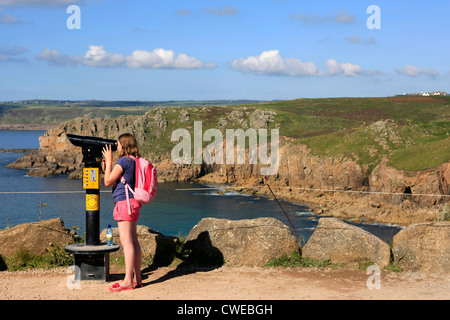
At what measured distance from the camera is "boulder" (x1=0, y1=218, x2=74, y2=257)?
1190 cm

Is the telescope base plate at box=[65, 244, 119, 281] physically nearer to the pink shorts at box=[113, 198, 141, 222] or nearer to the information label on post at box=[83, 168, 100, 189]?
the pink shorts at box=[113, 198, 141, 222]

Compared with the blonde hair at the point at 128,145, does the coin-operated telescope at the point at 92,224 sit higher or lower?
lower

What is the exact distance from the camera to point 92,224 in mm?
10070

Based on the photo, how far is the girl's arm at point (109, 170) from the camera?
30.3ft

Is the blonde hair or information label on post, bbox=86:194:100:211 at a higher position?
the blonde hair

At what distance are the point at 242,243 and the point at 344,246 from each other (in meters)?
2.25

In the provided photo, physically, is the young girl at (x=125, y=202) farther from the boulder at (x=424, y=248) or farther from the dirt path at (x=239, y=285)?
the boulder at (x=424, y=248)

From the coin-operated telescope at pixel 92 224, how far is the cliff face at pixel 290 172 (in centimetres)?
1472

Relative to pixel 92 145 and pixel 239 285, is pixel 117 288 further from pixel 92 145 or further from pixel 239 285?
pixel 92 145

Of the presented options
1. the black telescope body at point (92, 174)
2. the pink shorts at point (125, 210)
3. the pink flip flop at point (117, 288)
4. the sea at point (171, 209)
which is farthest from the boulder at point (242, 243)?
the sea at point (171, 209)

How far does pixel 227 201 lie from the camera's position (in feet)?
285

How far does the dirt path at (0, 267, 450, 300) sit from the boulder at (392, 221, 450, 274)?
0.32 meters

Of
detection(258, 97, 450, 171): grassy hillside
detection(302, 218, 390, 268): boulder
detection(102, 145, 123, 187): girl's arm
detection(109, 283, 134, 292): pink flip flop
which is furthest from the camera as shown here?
detection(258, 97, 450, 171): grassy hillside

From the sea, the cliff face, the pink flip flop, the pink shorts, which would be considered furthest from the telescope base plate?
the sea
